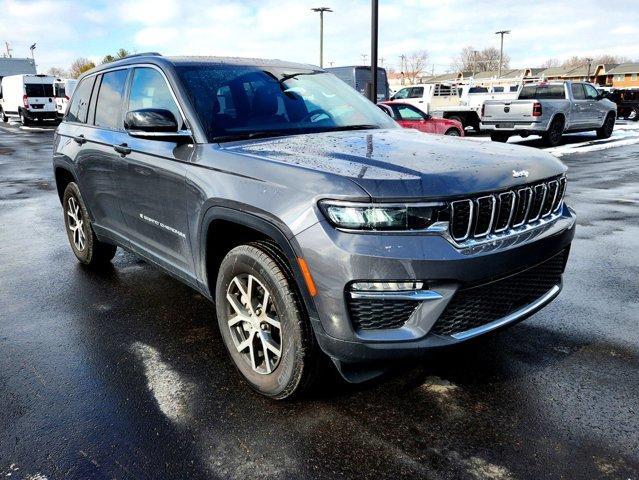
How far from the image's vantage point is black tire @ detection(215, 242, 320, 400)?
257 cm

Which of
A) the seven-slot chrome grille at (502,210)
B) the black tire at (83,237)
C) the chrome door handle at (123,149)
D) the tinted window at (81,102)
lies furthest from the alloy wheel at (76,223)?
the seven-slot chrome grille at (502,210)

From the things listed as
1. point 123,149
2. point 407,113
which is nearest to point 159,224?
point 123,149

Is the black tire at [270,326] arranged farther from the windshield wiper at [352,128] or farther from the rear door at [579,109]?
the rear door at [579,109]

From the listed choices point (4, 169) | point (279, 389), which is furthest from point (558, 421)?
point (4, 169)

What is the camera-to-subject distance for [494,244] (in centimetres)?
249

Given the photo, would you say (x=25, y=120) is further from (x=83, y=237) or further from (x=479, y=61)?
(x=479, y=61)

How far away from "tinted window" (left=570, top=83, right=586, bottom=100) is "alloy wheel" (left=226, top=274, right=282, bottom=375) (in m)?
17.5

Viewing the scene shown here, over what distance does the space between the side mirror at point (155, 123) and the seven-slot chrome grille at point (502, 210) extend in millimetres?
1667

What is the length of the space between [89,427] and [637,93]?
1546 inches

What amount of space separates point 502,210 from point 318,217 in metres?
0.89

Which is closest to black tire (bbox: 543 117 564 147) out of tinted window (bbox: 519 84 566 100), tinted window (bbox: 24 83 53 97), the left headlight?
tinted window (bbox: 519 84 566 100)

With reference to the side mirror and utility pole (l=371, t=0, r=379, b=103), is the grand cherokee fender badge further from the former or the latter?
utility pole (l=371, t=0, r=379, b=103)

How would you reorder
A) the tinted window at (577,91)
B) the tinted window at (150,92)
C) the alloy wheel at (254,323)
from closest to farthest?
1. the alloy wheel at (254,323)
2. the tinted window at (150,92)
3. the tinted window at (577,91)

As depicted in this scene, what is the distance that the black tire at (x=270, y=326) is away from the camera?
8.43 ft
